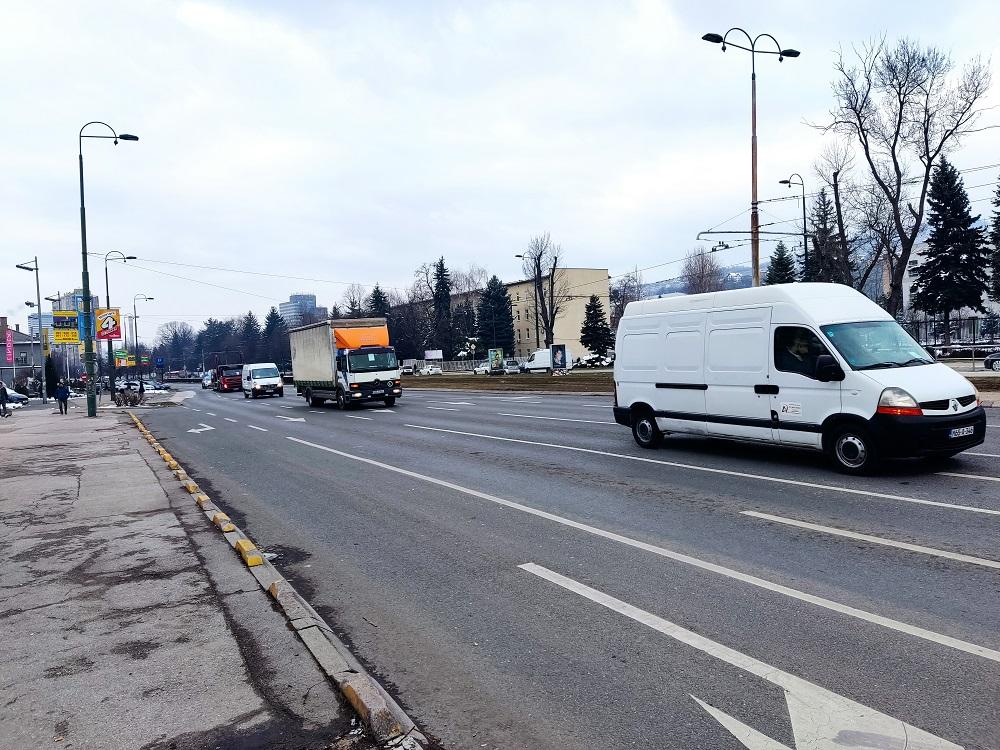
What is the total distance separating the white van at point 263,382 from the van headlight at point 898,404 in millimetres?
42353

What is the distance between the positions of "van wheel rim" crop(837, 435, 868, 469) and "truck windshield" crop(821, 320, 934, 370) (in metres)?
0.92

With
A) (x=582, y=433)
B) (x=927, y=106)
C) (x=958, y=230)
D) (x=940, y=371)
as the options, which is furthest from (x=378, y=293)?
(x=940, y=371)

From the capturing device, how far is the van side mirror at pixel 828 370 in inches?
370

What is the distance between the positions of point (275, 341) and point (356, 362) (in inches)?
4263

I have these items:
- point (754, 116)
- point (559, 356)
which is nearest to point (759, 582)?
point (754, 116)

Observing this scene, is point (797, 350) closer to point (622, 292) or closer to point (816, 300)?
point (816, 300)

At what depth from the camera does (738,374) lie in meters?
10.8

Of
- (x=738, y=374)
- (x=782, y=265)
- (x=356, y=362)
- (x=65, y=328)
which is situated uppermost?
(x=782, y=265)

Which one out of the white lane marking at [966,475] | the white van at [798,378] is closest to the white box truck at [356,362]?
the white van at [798,378]

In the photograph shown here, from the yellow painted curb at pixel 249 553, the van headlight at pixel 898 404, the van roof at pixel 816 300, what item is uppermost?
the van roof at pixel 816 300

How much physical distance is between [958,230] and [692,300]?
180ft

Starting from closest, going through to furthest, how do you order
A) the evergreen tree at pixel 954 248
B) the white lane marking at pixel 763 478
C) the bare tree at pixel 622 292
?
1. the white lane marking at pixel 763 478
2. the evergreen tree at pixel 954 248
3. the bare tree at pixel 622 292

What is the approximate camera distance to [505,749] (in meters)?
3.33

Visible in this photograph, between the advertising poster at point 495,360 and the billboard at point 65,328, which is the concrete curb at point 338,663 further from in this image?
the advertising poster at point 495,360
